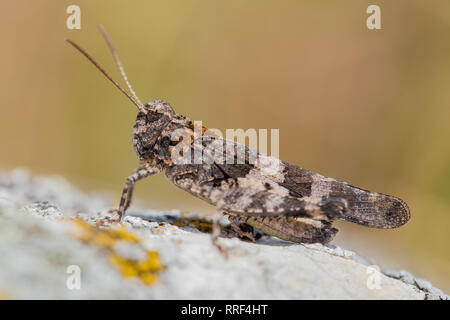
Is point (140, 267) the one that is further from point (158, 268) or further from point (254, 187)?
point (254, 187)

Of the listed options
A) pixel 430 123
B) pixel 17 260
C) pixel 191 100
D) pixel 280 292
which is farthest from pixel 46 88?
pixel 430 123

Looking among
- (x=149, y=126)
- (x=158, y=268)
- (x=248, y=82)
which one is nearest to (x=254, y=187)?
(x=149, y=126)

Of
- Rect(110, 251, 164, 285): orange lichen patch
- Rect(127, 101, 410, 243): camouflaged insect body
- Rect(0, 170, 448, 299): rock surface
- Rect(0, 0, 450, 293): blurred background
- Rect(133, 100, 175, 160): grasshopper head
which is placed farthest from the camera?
Rect(0, 0, 450, 293): blurred background

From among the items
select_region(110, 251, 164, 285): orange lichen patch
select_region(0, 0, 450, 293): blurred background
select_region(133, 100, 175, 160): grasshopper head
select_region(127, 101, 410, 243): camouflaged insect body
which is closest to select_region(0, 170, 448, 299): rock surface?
select_region(110, 251, 164, 285): orange lichen patch

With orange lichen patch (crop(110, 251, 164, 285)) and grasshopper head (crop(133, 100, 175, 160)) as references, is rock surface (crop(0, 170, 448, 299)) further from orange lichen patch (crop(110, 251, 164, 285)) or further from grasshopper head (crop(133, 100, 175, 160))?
grasshopper head (crop(133, 100, 175, 160))

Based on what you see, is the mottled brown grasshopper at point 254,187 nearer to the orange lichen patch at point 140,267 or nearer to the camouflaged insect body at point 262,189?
the camouflaged insect body at point 262,189

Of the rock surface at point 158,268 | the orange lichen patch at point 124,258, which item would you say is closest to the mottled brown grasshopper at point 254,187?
the rock surface at point 158,268
